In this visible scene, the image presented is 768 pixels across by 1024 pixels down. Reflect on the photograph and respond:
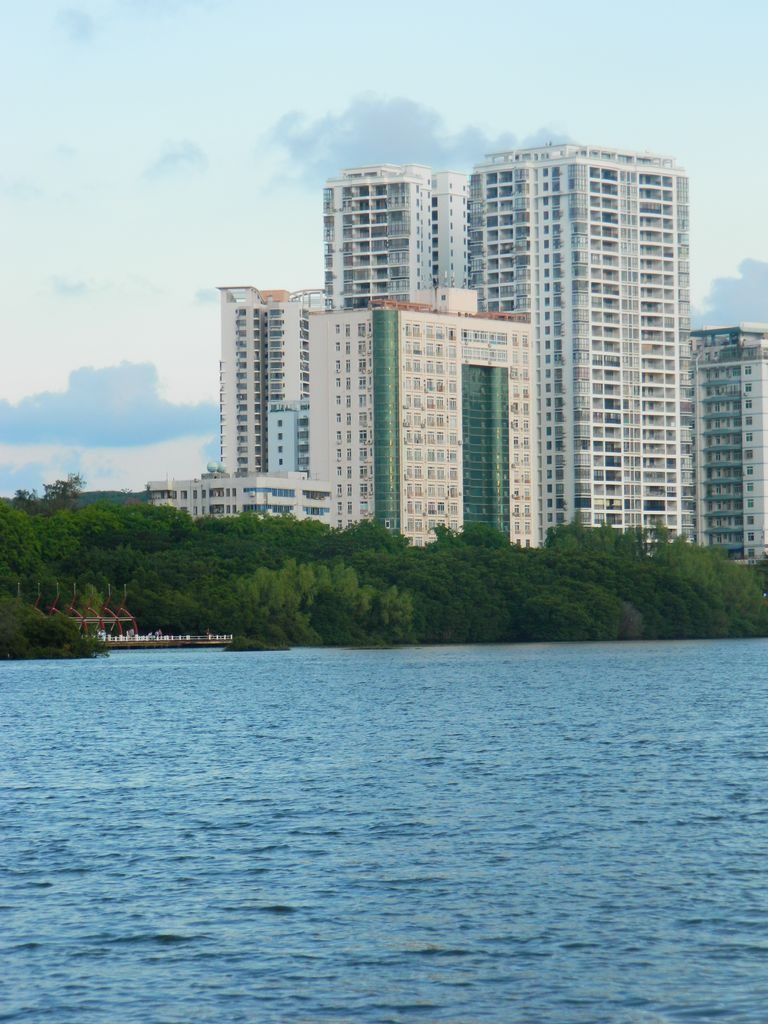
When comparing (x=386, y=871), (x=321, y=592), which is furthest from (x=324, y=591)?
(x=386, y=871)

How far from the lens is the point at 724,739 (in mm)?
73375

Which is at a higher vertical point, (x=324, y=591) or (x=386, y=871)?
(x=324, y=591)

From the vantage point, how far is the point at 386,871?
128 feet

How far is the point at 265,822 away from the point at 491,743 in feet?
86.7

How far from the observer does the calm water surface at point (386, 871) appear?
2816 centimetres

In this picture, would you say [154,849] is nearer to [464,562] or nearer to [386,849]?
[386,849]

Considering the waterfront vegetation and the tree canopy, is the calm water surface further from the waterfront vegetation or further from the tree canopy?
the tree canopy

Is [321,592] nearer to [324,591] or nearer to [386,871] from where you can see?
[324,591]

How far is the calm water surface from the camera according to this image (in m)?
28.2

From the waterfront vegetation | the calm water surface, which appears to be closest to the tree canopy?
the waterfront vegetation

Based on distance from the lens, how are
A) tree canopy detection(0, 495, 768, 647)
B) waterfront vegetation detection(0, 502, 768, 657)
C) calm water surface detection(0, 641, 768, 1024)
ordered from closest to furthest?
calm water surface detection(0, 641, 768, 1024), waterfront vegetation detection(0, 502, 768, 657), tree canopy detection(0, 495, 768, 647)

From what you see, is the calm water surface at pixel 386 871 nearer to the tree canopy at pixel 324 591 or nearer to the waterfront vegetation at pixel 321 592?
the waterfront vegetation at pixel 321 592

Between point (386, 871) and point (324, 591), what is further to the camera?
point (324, 591)

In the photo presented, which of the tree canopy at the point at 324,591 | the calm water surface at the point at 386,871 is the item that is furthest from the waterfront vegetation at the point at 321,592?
the calm water surface at the point at 386,871
